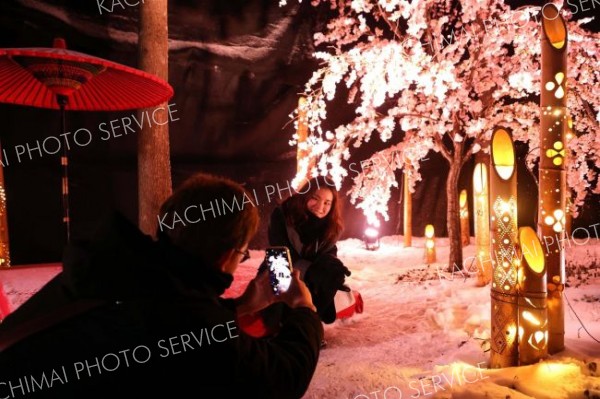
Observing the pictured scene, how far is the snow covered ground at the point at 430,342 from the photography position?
10.5 feet

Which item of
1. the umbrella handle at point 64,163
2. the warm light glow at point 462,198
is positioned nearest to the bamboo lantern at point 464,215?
the warm light glow at point 462,198

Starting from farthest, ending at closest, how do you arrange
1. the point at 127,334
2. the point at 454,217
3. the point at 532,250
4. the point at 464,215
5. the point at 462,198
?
the point at 464,215 → the point at 462,198 → the point at 454,217 → the point at 532,250 → the point at 127,334

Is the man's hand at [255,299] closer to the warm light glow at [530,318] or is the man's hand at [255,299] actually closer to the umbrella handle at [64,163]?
the umbrella handle at [64,163]

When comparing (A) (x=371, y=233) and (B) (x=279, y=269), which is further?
(A) (x=371, y=233)

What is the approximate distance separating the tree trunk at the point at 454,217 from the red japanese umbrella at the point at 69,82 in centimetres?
533

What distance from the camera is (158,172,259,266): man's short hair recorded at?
135 centimetres

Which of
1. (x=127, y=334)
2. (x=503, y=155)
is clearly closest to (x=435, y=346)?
(x=503, y=155)

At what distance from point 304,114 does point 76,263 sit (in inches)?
298

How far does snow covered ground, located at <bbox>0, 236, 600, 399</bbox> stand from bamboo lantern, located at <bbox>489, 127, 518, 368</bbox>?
0.20m

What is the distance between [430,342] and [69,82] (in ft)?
13.4

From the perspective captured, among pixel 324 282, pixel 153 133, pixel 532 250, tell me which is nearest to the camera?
pixel 532 250

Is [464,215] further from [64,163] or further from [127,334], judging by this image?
[127,334]

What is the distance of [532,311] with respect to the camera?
3375 mm

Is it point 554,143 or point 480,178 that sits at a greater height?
point 554,143
